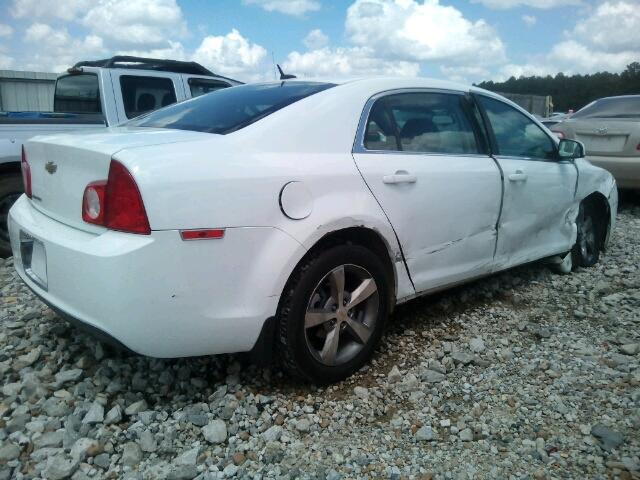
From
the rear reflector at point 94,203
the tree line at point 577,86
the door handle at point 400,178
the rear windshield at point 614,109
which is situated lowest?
the rear reflector at point 94,203

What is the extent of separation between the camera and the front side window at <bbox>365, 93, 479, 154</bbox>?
3.00 m

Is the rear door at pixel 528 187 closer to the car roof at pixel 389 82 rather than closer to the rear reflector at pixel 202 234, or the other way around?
the car roof at pixel 389 82

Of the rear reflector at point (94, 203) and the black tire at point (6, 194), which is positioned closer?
the rear reflector at point (94, 203)

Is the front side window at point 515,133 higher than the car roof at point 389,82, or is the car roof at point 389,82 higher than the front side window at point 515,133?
the car roof at point 389,82

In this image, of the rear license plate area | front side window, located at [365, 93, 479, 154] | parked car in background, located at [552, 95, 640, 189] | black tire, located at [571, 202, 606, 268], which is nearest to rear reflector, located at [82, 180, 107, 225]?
the rear license plate area

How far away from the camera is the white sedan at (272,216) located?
223cm

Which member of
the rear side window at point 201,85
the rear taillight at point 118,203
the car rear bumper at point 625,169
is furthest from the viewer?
the car rear bumper at point 625,169

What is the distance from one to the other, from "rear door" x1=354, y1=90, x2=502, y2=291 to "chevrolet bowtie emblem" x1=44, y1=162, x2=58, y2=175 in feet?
4.62

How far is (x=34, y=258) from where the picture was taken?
2.67m

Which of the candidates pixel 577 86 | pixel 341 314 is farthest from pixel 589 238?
pixel 577 86

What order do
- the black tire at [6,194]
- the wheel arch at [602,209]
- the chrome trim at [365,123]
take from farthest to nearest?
the wheel arch at [602,209] → the black tire at [6,194] → the chrome trim at [365,123]

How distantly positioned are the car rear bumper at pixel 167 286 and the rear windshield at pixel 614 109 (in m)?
6.70

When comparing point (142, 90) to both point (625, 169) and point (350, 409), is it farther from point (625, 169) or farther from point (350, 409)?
point (625, 169)

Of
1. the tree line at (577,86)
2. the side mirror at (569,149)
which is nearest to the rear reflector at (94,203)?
the side mirror at (569,149)
